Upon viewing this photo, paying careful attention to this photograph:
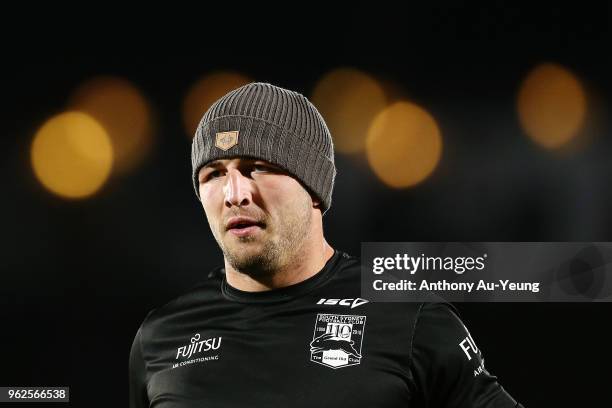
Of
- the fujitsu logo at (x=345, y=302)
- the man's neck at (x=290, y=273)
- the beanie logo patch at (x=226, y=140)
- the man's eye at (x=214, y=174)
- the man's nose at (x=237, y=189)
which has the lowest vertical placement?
the fujitsu logo at (x=345, y=302)

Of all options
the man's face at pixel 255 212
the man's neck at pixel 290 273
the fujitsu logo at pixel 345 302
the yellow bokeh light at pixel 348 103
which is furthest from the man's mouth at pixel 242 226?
the yellow bokeh light at pixel 348 103

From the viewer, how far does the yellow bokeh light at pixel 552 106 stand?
320 centimetres

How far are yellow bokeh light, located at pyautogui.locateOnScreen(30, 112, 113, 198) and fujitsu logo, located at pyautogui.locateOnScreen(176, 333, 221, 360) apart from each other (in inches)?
69.2

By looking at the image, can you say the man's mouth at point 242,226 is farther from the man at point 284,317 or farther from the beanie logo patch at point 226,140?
the beanie logo patch at point 226,140

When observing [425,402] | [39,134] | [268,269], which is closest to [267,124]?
[268,269]

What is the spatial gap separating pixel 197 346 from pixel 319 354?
312 millimetres

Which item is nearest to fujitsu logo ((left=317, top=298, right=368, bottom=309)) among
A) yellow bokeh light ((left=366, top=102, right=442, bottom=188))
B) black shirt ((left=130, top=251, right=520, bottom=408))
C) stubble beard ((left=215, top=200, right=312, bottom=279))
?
black shirt ((left=130, top=251, right=520, bottom=408))

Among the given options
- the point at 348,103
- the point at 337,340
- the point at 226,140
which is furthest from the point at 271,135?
the point at 348,103

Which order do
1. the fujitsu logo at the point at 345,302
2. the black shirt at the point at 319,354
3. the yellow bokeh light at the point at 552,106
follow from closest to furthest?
the black shirt at the point at 319,354 → the fujitsu logo at the point at 345,302 → the yellow bokeh light at the point at 552,106

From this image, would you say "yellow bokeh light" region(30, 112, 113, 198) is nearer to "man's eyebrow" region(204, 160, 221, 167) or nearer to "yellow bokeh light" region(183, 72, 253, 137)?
"yellow bokeh light" region(183, 72, 253, 137)

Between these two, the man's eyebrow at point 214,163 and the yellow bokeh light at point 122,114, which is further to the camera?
the yellow bokeh light at point 122,114

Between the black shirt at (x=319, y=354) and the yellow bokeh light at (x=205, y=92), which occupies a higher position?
the yellow bokeh light at (x=205, y=92)

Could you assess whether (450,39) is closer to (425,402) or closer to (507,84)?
(507,84)

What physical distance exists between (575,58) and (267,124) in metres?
2.09
